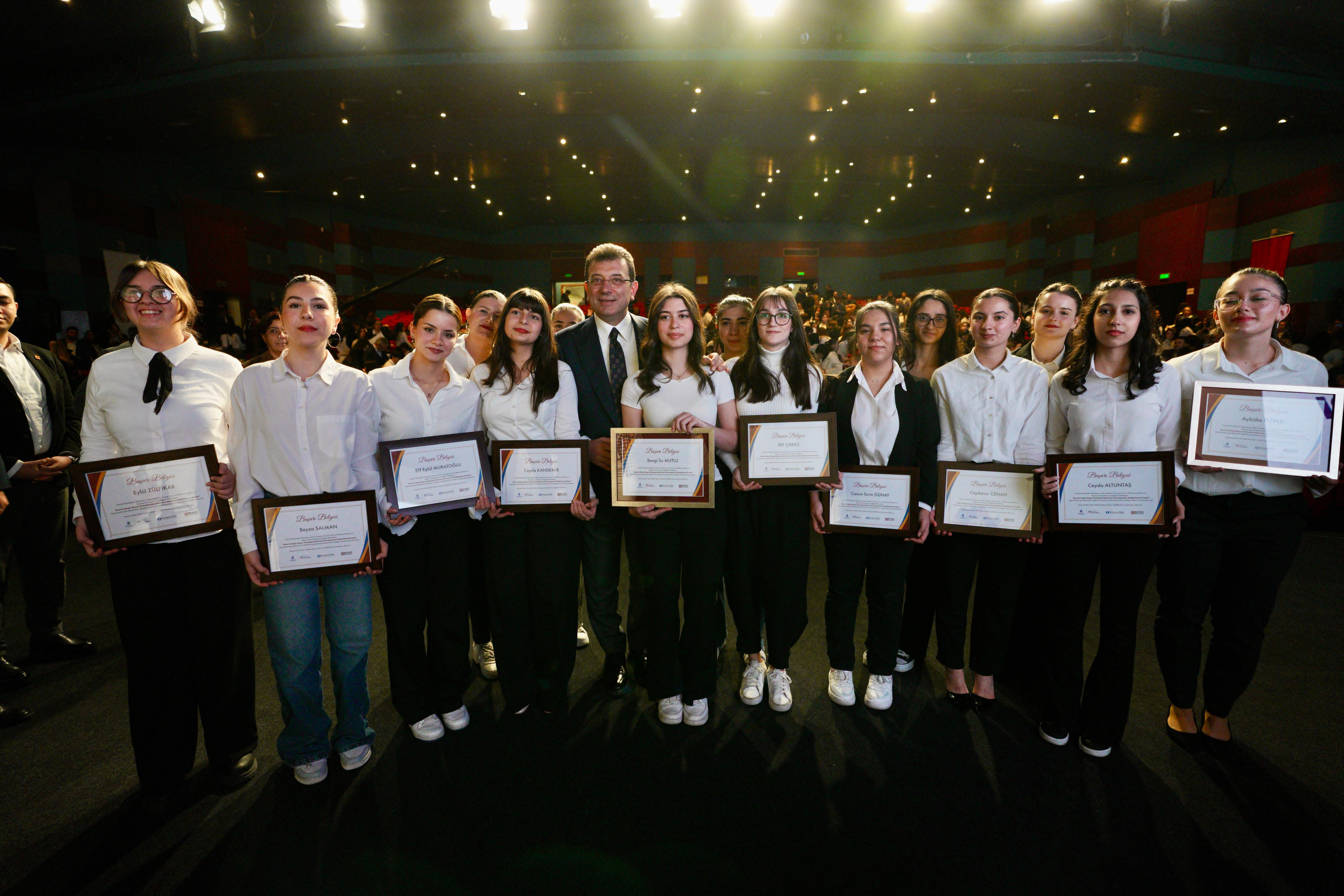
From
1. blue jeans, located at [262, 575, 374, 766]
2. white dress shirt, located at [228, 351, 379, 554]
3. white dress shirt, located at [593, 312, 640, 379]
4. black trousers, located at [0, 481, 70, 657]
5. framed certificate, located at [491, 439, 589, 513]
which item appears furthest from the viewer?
black trousers, located at [0, 481, 70, 657]

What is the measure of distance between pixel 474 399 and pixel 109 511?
3.84 feet

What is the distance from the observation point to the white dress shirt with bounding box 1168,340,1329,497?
2.09 meters

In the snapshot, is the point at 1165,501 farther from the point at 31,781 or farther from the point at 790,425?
the point at 31,781

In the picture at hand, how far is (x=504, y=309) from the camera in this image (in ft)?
7.52

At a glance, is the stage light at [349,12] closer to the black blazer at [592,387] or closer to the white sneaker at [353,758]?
the black blazer at [592,387]

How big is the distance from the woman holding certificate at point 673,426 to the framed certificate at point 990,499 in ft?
2.92

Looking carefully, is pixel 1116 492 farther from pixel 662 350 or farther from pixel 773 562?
pixel 662 350

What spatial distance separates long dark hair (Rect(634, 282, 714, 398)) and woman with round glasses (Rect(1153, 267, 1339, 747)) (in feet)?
6.10

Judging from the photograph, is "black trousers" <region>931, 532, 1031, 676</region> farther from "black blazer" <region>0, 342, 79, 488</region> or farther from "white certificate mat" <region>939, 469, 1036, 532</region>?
"black blazer" <region>0, 342, 79, 488</region>

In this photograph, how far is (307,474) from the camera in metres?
1.91

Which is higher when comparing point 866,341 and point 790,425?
point 866,341

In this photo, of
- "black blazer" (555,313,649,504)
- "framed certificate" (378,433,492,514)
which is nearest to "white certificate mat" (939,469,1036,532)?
"black blazer" (555,313,649,504)

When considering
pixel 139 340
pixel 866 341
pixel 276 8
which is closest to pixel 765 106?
pixel 276 8

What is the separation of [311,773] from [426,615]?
0.68 m
